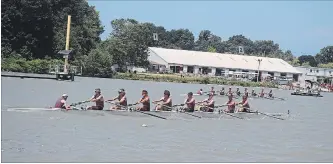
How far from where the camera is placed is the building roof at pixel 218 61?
9631 centimetres

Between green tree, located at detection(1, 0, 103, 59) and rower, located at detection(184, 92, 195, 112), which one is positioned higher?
green tree, located at detection(1, 0, 103, 59)

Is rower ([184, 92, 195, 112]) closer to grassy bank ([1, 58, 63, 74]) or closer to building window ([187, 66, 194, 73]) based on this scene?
grassy bank ([1, 58, 63, 74])

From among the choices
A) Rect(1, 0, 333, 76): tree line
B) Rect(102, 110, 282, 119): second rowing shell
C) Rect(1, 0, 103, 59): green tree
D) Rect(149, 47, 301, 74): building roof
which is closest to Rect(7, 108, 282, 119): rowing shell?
Rect(102, 110, 282, 119): second rowing shell

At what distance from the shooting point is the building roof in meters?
96.3

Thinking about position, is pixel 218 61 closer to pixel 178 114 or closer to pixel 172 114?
pixel 178 114

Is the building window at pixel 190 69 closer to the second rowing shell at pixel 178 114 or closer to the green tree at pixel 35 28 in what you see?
the green tree at pixel 35 28

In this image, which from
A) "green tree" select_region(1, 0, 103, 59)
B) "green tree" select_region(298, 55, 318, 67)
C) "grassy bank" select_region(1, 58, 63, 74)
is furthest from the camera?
"green tree" select_region(298, 55, 318, 67)

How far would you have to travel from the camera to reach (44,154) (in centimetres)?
1492

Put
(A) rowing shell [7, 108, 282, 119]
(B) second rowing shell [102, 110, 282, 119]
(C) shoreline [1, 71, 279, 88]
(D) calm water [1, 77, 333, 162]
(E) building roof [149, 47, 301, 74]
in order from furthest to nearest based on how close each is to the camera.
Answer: (E) building roof [149, 47, 301, 74] < (C) shoreline [1, 71, 279, 88] < (B) second rowing shell [102, 110, 282, 119] < (A) rowing shell [7, 108, 282, 119] < (D) calm water [1, 77, 333, 162]

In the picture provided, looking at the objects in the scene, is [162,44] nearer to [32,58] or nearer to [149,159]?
[32,58]

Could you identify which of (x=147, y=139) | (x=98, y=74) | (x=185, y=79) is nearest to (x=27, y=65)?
(x=98, y=74)

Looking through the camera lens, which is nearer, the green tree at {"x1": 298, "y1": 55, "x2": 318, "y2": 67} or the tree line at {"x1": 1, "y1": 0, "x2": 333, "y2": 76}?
the tree line at {"x1": 1, "y1": 0, "x2": 333, "y2": 76}

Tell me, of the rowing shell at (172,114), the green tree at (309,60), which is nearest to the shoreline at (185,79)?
the rowing shell at (172,114)

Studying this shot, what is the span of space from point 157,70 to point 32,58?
30538 millimetres
